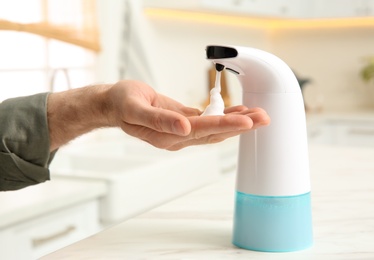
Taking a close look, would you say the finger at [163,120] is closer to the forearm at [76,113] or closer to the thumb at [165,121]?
the thumb at [165,121]

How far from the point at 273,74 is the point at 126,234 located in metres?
0.36

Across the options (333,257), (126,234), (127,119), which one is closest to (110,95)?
(127,119)

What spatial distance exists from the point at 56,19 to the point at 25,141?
57.8 inches

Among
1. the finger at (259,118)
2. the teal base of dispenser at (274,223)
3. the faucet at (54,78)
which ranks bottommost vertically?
the teal base of dispenser at (274,223)

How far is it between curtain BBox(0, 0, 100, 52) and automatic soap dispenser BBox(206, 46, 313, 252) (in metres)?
1.58

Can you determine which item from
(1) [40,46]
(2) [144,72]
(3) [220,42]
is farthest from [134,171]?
(3) [220,42]

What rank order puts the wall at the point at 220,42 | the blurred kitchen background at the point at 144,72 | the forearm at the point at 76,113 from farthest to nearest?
1. the wall at the point at 220,42
2. the blurred kitchen background at the point at 144,72
3. the forearm at the point at 76,113

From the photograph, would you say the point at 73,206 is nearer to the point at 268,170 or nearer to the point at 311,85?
the point at 268,170

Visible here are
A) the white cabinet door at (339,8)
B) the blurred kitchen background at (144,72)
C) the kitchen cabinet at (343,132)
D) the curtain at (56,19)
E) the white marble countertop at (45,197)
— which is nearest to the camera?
the white marble countertop at (45,197)

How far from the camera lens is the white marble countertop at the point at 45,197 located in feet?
5.04

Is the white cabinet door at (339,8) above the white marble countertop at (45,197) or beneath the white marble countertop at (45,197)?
above

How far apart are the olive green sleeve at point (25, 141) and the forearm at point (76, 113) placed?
18mm

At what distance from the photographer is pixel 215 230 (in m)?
0.99

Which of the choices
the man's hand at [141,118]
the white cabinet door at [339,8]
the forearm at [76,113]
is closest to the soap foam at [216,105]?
the man's hand at [141,118]
